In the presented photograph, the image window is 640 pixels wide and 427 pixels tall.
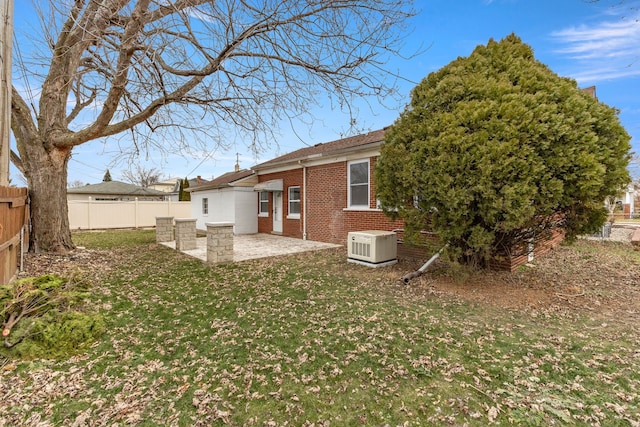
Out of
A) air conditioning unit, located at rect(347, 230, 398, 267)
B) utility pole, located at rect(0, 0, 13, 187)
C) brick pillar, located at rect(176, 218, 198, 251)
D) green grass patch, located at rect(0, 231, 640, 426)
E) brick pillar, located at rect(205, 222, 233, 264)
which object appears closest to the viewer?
green grass patch, located at rect(0, 231, 640, 426)

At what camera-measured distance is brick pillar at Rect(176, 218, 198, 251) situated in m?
9.73

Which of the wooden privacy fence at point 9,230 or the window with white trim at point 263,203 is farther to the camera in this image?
the window with white trim at point 263,203

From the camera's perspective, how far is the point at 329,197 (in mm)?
10828

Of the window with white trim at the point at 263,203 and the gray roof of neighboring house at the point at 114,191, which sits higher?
the gray roof of neighboring house at the point at 114,191

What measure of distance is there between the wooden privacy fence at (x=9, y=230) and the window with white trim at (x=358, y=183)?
7.90 metres

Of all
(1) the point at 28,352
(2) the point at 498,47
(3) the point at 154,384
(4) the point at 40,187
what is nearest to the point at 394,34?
(2) the point at 498,47

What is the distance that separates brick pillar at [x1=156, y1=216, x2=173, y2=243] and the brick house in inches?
146

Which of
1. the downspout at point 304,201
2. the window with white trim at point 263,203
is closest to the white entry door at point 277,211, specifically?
the window with white trim at point 263,203

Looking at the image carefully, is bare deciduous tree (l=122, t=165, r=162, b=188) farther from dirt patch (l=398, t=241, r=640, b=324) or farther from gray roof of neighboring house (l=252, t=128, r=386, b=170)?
dirt patch (l=398, t=241, r=640, b=324)

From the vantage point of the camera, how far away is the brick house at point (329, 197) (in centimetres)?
918

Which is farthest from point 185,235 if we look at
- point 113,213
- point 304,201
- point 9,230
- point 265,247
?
point 113,213

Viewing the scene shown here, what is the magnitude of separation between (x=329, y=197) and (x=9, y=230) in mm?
7929

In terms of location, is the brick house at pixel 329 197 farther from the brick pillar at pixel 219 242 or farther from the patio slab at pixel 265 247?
the brick pillar at pixel 219 242

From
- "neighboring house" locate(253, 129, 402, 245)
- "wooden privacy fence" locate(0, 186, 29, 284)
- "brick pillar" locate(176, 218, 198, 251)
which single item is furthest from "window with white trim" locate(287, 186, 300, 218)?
"wooden privacy fence" locate(0, 186, 29, 284)
